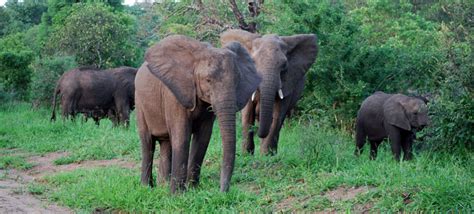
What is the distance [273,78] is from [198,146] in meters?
2.17

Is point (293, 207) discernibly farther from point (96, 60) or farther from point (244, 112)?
point (96, 60)

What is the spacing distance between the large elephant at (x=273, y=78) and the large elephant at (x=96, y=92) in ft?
25.7

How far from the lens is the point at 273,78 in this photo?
10172 millimetres

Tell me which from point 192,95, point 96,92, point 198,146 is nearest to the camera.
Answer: point 192,95

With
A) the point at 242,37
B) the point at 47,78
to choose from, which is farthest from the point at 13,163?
the point at 47,78

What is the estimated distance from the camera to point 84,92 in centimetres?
1880

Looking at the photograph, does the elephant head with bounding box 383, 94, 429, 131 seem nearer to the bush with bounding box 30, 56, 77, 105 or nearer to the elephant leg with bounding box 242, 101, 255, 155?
the elephant leg with bounding box 242, 101, 255, 155

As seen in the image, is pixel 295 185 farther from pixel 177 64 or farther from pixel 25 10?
pixel 25 10

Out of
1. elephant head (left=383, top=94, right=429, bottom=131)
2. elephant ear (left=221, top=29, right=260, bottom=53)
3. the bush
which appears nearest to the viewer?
elephant head (left=383, top=94, right=429, bottom=131)

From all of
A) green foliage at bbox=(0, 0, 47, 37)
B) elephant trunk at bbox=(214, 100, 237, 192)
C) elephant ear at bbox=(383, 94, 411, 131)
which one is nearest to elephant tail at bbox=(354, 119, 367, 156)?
elephant ear at bbox=(383, 94, 411, 131)

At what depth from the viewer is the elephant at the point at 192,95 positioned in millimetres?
7707

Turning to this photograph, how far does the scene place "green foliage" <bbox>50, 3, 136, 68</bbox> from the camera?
2311cm

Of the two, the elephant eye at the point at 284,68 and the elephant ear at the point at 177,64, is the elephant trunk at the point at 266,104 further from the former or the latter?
the elephant ear at the point at 177,64

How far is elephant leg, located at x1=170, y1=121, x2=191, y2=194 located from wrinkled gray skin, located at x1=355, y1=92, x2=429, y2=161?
150 inches
